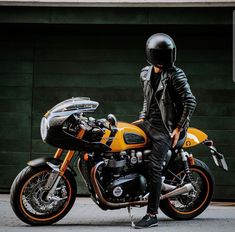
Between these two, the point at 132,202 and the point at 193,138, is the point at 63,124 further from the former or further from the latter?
the point at 193,138

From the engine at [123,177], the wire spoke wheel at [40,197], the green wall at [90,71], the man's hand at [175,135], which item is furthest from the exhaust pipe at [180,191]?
the green wall at [90,71]

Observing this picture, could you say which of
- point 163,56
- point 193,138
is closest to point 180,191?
point 193,138

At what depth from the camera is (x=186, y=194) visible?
28.3ft

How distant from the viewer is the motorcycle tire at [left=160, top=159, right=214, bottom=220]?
8.59 m

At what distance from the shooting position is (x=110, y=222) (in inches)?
332

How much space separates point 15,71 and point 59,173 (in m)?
4.40

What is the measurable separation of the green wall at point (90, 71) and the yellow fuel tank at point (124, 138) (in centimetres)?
362

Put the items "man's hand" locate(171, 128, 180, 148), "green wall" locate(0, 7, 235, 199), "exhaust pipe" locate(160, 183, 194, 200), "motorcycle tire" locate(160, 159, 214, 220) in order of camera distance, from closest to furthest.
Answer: "man's hand" locate(171, 128, 180, 148) → "exhaust pipe" locate(160, 183, 194, 200) → "motorcycle tire" locate(160, 159, 214, 220) → "green wall" locate(0, 7, 235, 199)

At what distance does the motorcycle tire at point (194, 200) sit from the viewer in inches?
338

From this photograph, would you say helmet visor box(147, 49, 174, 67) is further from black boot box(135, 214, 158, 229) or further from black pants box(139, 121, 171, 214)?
black boot box(135, 214, 158, 229)

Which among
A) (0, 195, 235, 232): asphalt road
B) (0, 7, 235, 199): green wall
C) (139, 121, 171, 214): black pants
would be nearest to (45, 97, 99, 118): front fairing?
(139, 121, 171, 214): black pants

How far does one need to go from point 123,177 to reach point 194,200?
3.60 ft

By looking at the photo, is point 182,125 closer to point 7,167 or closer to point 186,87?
point 186,87

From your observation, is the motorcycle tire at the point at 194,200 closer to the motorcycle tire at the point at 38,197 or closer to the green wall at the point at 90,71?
the motorcycle tire at the point at 38,197
